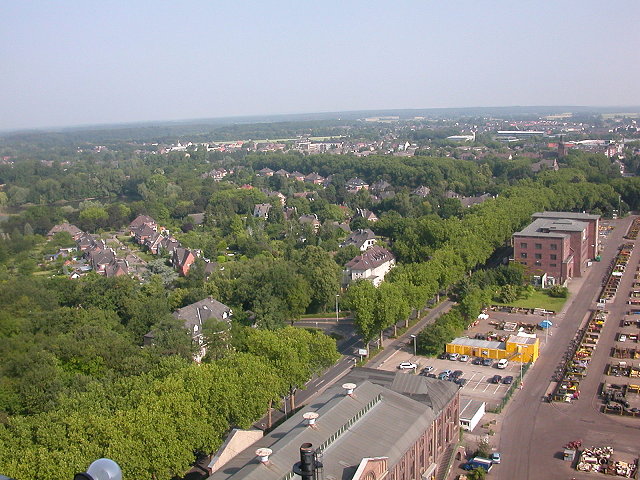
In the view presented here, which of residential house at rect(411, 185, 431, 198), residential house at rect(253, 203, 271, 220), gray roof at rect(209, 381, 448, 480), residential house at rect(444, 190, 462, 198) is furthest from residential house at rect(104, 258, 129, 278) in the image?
residential house at rect(444, 190, 462, 198)

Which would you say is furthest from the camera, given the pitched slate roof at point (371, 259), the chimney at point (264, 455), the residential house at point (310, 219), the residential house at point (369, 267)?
the residential house at point (310, 219)

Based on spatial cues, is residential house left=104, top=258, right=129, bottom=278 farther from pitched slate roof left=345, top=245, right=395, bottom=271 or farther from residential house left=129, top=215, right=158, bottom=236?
residential house left=129, top=215, right=158, bottom=236

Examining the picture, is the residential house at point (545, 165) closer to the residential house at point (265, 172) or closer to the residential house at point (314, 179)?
the residential house at point (314, 179)

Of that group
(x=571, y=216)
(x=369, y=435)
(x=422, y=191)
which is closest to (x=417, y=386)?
(x=369, y=435)

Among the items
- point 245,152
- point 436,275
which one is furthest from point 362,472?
point 245,152

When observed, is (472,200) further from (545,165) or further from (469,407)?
(469,407)

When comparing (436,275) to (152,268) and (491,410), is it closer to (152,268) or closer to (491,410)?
(491,410)

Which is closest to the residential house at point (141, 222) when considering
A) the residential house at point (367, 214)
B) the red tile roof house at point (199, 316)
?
the residential house at point (367, 214)
